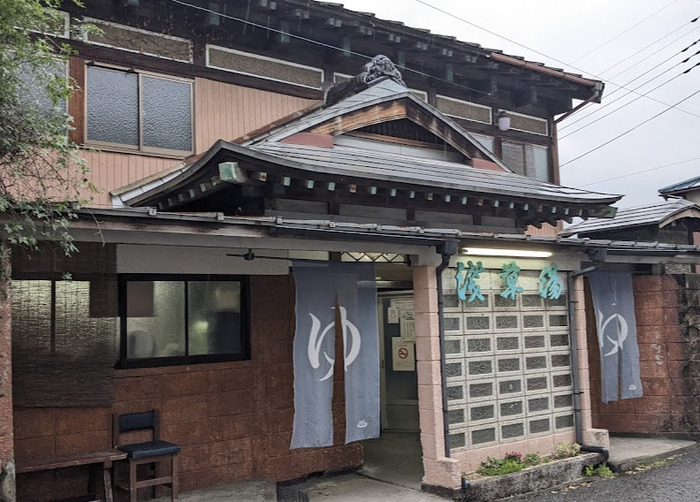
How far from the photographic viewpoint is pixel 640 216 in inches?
501

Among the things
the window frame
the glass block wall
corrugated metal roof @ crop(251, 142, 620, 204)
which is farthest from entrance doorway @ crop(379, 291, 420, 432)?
the window frame

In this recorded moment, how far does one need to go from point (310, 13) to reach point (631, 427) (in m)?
8.69

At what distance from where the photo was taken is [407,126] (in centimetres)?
1116

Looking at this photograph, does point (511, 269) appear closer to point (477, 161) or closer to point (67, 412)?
point (477, 161)

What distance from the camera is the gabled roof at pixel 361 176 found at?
8.08m

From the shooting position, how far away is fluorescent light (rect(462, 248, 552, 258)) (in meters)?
8.85

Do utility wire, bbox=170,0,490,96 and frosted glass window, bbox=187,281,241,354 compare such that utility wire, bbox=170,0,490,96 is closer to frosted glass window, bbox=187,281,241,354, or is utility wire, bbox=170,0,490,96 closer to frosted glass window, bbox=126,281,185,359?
frosted glass window, bbox=187,281,241,354

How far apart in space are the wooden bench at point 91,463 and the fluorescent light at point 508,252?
4.90 metres


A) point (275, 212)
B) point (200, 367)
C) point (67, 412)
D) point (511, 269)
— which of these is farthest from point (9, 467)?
point (511, 269)

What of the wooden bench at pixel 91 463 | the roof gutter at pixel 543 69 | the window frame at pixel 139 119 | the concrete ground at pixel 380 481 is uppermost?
the roof gutter at pixel 543 69

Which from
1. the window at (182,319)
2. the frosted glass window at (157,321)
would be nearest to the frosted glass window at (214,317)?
the window at (182,319)

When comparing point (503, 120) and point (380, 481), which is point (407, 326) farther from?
point (503, 120)

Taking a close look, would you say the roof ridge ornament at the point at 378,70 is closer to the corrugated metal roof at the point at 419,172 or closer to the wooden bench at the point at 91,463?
the corrugated metal roof at the point at 419,172

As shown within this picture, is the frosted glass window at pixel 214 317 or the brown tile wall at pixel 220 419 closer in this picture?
the brown tile wall at pixel 220 419
